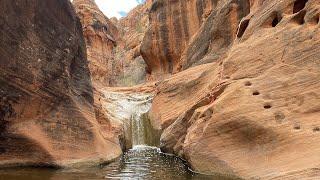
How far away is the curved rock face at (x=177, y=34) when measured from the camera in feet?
91.4

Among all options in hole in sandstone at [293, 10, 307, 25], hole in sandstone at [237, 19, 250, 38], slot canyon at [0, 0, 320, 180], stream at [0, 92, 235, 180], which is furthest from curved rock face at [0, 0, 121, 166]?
hole in sandstone at [293, 10, 307, 25]

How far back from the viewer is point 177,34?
36.4 metres

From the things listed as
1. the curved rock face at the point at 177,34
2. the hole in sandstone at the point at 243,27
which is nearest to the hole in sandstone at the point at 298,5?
the hole in sandstone at the point at 243,27

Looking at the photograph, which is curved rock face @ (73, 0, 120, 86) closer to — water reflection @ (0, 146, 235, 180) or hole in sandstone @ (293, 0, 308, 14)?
water reflection @ (0, 146, 235, 180)

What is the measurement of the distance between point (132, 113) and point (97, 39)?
28.6 metres

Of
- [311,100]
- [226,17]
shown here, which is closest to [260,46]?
[311,100]

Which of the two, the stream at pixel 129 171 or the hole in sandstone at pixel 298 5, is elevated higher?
the hole in sandstone at pixel 298 5

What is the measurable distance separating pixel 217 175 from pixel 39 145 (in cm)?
551

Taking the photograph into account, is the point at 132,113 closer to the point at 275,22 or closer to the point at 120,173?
the point at 275,22

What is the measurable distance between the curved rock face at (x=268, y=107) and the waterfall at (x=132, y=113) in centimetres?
859

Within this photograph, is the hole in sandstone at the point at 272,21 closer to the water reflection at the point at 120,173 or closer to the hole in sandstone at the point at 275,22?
the hole in sandstone at the point at 275,22

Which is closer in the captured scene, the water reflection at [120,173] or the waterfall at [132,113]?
the water reflection at [120,173]

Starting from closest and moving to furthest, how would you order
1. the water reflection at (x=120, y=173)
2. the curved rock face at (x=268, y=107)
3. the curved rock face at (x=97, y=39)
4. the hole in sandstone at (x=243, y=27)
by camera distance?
the curved rock face at (x=268, y=107), the water reflection at (x=120, y=173), the hole in sandstone at (x=243, y=27), the curved rock face at (x=97, y=39)

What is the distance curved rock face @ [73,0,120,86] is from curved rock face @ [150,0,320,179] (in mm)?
35142
